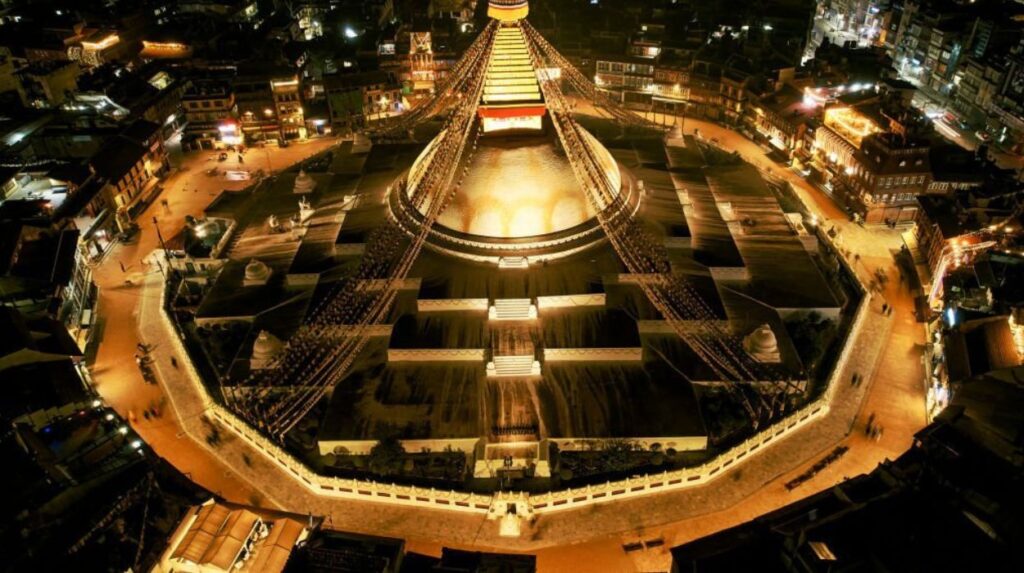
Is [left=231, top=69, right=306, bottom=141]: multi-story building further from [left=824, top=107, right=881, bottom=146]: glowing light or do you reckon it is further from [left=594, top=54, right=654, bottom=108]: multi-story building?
[left=824, top=107, right=881, bottom=146]: glowing light

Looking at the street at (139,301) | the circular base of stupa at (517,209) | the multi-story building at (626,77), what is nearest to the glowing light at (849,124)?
the multi-story building at (626,77)

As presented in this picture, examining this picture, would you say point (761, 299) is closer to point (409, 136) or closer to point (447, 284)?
point (447, 284)

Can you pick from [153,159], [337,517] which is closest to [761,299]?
[337,517]

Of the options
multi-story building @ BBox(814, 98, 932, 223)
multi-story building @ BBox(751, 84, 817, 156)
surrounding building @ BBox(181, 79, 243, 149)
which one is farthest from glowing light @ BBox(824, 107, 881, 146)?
surrounding building @ BBox(181, 79, 243, 149)

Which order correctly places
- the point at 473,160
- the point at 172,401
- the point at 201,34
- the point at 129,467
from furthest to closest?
1. the point at 201,34
2. the point at 473,160
3. the point at 172,401
4. the point at 129,467

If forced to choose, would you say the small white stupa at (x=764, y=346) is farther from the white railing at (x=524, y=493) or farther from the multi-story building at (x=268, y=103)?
the multi-story building at (x=268, y=103)

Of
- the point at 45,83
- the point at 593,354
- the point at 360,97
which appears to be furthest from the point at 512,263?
the point at 45,83

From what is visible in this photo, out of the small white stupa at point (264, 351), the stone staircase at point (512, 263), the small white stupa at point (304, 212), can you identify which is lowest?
the small white stupa at point (264, 351)
